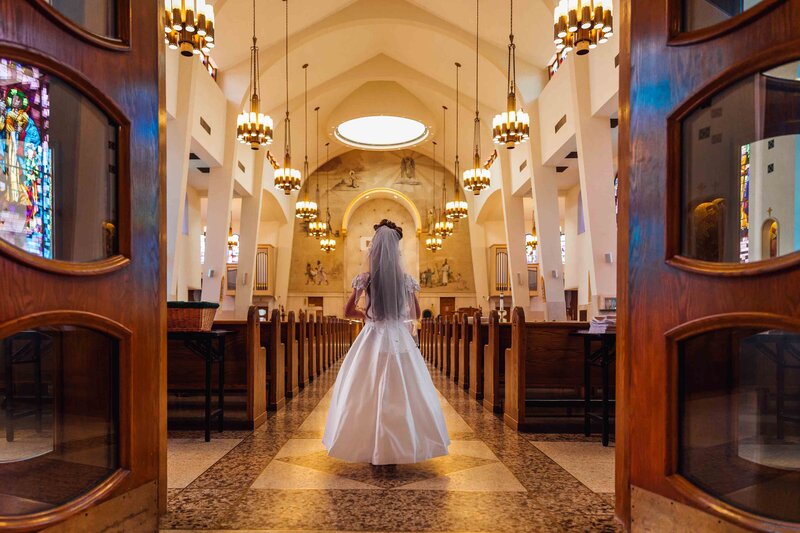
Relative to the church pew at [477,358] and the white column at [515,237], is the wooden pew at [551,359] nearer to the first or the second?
the church pew at [477,358]

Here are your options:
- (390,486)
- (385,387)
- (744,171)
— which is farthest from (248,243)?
(744,171)

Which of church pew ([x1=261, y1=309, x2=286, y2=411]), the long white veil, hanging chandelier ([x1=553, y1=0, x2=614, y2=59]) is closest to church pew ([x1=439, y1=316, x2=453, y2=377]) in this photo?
church pew ([x1=261, y1=309, x2=286, y2=411])

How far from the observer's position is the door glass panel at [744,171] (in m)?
1.69

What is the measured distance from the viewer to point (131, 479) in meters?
2.22

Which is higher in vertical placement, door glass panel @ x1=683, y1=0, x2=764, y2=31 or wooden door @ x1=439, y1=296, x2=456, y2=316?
door glass panel @ x1=683, y1=0, x2=764, y2=31

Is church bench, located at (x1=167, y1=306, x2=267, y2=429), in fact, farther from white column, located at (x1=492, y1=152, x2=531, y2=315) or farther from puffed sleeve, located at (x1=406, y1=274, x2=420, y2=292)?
white column, located at (x1=492, y1=152, x2=531, y2=315)

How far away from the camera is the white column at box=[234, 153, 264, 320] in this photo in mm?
16750

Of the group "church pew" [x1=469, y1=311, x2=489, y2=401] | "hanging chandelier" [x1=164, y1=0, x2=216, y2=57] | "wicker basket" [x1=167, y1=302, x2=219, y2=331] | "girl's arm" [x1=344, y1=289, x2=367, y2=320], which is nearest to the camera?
"girl's arm" [x1=344, y1=289, x2=367, y2=320]

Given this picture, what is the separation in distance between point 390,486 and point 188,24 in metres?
6.11

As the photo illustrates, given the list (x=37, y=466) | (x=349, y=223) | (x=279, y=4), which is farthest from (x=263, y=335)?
(x=349, y=223)

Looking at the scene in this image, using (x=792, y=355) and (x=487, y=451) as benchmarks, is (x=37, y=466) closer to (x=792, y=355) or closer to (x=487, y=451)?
(x=792, y=355)

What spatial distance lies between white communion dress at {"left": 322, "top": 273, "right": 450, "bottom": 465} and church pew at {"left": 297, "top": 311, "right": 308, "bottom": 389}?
4.31 meters

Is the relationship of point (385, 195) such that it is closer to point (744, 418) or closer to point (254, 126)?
point (254, 126)

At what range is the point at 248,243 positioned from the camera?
674 inches
